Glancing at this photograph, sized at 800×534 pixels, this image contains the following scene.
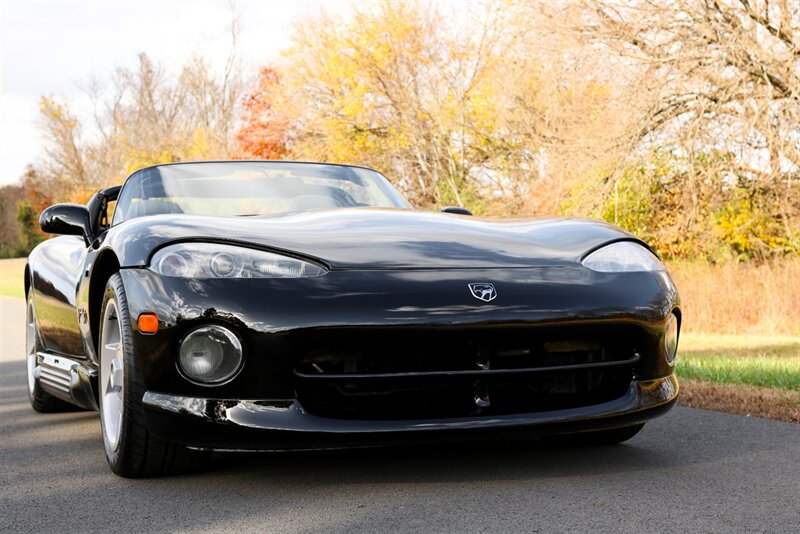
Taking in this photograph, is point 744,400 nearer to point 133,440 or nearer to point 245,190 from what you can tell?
point 245,190

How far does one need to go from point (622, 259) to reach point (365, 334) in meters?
1.12

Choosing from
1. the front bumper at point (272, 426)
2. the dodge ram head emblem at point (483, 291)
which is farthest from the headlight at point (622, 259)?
the front bumper at point (272, 426)

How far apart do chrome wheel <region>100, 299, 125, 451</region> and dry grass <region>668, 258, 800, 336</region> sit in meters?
9.22

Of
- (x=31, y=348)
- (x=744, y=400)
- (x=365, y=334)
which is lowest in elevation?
(x=31, y=348)

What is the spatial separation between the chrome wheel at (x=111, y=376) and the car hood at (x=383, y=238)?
0.30m

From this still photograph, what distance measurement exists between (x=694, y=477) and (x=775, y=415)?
168cm

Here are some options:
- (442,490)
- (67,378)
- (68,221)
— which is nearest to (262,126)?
(68,221)

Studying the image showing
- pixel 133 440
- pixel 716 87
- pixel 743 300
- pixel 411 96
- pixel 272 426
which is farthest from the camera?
pixel 411 96

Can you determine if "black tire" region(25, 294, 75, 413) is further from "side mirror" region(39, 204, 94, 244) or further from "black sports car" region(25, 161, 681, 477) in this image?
"black sports car" region(25, 161, 681, 477)

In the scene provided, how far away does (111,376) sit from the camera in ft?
12.6

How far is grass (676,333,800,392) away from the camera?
642 centimetres

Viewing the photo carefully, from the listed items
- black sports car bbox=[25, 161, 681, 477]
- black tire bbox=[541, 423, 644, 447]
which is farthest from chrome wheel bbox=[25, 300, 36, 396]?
black tire bbox=[541, 423, 644, 447]

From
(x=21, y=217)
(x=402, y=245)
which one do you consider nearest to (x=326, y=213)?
(x=402, y=245)

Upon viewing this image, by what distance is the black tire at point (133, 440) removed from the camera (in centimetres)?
343
